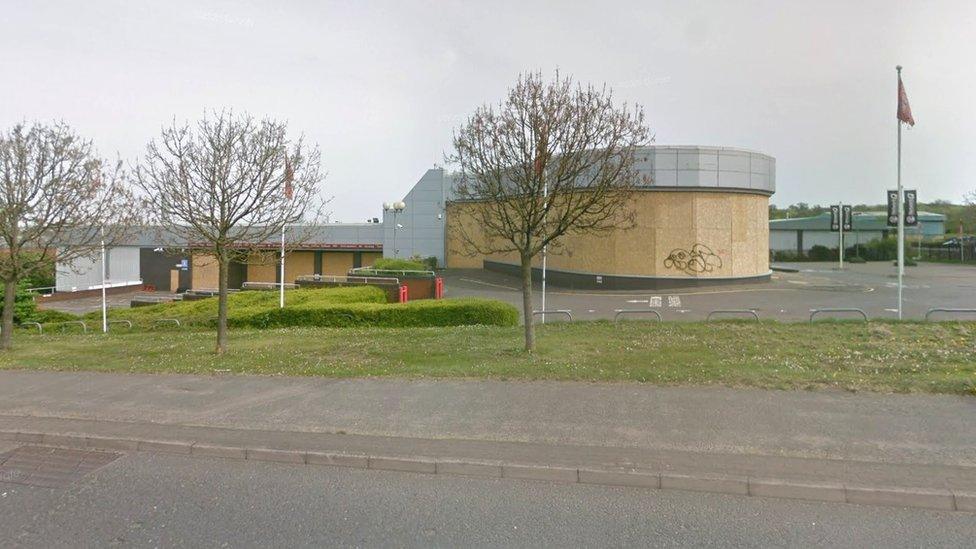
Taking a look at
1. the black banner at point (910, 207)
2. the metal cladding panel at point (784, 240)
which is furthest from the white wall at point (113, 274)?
the metal cladding panel at point (784, 240)

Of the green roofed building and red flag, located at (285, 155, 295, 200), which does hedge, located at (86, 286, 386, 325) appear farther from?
the green roofed building

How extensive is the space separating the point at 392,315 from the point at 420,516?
36.7 ft

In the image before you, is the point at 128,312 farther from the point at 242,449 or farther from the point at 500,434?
the point at 500,434

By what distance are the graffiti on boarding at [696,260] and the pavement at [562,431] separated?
1977 cm

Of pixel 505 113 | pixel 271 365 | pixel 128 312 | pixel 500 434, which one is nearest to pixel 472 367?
pixel 500 434

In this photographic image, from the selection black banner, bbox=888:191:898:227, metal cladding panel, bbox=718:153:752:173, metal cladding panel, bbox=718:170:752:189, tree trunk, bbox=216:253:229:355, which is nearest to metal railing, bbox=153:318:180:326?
tree trunk, bbox=216:253:229:355

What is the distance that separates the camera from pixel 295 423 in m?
5.86

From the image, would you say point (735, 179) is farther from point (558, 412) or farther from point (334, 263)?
point (334, 263)

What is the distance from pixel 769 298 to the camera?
21156 mm

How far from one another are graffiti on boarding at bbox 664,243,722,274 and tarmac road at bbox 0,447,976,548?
22.4 m

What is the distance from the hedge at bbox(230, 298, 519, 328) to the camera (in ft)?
48.4

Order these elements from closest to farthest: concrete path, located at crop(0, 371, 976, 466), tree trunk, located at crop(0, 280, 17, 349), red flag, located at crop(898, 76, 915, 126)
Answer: concrete path, located at crop(0, 371, 976, 466) < tree trunk, located at crop(0, 280, 17, 349) < red flag, located at crop(898, 76, 915, 126)

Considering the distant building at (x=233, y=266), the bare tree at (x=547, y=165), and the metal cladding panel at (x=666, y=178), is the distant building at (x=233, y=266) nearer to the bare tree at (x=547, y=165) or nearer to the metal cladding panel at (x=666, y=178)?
the metal cladding panel at (x=666, y=178)

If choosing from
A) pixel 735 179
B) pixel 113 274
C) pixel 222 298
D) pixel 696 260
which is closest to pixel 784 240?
pixel 735 179
